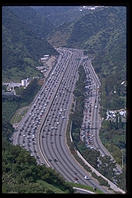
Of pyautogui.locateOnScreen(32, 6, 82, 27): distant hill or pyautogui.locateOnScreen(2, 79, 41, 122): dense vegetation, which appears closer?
pyautogui.locateOnScreen(2, 79, 41, 122): dense vegetation

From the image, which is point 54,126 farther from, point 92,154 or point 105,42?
point 105,42

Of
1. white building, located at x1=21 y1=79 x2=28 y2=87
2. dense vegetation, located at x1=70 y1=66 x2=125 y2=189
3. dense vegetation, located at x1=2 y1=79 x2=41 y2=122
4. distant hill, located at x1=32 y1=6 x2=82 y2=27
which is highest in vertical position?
distant hill, located at x1=32 y1=6 x2=82 y2=27

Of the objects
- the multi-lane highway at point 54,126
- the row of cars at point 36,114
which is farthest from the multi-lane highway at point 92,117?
the row of cars at point 36,114

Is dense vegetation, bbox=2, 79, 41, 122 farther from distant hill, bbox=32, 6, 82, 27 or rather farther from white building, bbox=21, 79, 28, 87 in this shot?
distant hill, bbox=32, 6, 82, 27

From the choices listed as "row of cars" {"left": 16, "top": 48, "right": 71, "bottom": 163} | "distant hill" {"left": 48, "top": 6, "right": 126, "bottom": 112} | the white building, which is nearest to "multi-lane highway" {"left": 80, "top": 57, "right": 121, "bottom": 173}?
"distant hill" {"left": 48, "top": 6, "right": 126, "bottom": 112}

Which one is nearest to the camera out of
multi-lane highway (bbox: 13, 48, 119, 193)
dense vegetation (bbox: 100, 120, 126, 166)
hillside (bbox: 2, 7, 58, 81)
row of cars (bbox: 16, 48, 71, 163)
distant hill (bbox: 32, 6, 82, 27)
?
multi-lane highway (bbox: 13, 48, 119, 193)
